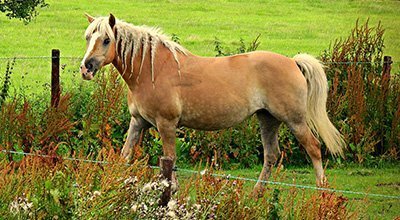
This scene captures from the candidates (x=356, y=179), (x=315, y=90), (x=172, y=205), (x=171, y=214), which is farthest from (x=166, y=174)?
(x=356, y=179)

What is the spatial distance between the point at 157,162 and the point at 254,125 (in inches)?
52.6

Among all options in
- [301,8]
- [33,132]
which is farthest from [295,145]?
[301,8]

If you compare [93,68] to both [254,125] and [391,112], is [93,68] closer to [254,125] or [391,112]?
[254,125]

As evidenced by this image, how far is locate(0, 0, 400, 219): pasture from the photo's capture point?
6844 mm

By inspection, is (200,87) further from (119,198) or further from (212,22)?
(212,22)

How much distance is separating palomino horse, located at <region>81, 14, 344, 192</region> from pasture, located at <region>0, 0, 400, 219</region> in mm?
556

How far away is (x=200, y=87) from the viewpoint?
9641 mm

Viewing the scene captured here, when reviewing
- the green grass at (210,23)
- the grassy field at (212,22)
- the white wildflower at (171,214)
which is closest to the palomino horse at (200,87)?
the white wildflower at (171,214)

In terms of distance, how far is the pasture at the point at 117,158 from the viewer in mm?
6844

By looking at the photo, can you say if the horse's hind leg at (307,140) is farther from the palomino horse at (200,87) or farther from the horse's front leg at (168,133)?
the horse's front leg at (168,133)

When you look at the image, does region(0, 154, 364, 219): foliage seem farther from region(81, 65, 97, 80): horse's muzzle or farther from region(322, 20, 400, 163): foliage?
region(322, 20, 400, 163): foliage

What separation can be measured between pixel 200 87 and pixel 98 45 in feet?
3.74

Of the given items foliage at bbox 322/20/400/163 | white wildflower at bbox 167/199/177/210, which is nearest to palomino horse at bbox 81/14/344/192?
foliage at bbox 322/20/400/163

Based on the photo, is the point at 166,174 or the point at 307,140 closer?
the point at 166,174
